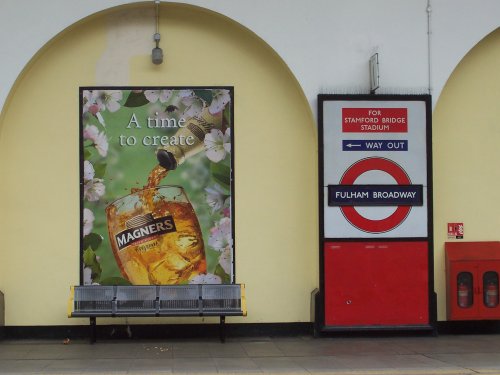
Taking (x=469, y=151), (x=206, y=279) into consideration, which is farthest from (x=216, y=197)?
(x=469, y=151)

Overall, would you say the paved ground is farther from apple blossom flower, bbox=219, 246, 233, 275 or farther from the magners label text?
the magners label text

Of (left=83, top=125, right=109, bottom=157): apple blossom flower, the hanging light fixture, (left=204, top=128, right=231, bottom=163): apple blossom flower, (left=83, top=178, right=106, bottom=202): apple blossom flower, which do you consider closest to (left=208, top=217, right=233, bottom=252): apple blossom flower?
(left=204, top=128, right=231, bottom=163): apple blossom flower

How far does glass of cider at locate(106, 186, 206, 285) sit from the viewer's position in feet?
37.5

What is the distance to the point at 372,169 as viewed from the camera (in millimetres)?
11289


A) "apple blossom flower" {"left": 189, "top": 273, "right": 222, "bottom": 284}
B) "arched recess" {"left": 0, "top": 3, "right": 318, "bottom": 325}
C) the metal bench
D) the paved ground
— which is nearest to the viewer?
the paved ground

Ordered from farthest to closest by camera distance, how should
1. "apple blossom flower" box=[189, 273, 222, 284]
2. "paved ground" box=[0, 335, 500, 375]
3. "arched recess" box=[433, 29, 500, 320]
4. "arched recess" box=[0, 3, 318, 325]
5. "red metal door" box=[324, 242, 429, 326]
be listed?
"arched recess" box=[433, 29, 500, 320], "apple blossom flower" box=[189, 273, 222, 284], "arched recess" box=[0, 3, 318, 325], "red metal door" box=[324, 242, 429, 326], "paved ground" box=[0, 335, 500, 375]

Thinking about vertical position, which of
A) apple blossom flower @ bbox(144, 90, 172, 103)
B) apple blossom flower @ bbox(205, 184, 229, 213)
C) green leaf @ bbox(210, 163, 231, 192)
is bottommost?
apple blossom flower @ bbox(205, 184, 229, 213)

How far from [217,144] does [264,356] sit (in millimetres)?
3247

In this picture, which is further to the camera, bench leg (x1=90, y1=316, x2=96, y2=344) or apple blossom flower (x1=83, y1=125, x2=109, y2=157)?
apple blossom flower (x1=83, y1=125, x2=109, y2=157)

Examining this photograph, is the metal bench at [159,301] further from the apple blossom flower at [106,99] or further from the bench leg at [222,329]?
the apple blossom flower at [106,99]

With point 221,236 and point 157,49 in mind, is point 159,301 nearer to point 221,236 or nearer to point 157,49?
point 221,236

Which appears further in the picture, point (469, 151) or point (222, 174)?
point (469, 151)

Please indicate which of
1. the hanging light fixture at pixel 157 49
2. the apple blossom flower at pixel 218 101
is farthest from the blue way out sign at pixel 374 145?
the hanging light fixture at pixel 157 49

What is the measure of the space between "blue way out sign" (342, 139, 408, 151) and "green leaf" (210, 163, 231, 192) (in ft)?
5.73
